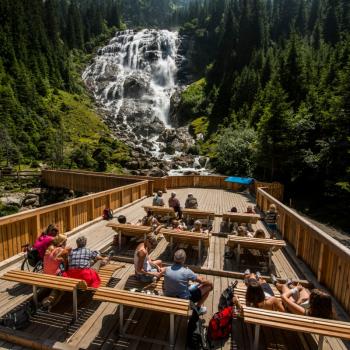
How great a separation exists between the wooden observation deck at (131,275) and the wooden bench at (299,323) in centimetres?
78

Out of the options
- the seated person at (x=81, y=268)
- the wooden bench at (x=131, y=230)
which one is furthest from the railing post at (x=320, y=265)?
the seated person at (x=81, y=268)

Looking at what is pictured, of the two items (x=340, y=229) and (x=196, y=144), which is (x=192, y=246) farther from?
(x=196, y=144)

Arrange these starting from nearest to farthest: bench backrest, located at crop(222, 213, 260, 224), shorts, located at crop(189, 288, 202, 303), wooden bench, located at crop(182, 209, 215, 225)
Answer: shorts, located at crop(189, 288, 202, 303), bench backrest, located at crop(222, 213, 260, 224), wooden bench, located at crop(182, 209, 215, 225)

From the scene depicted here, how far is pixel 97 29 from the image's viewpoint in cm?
10025

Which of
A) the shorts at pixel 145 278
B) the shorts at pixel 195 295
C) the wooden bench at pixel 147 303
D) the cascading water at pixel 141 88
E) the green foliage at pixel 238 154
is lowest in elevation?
the shorts at pixel 145 278

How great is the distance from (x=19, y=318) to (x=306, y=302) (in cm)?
497

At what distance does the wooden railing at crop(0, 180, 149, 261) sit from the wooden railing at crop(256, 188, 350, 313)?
7.81 metres

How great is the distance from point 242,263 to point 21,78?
58456 millimetres

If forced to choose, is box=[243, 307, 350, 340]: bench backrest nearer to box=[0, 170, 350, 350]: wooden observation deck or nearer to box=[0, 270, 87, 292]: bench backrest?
box=[0, 170, 350, 350]: wooden observation deck

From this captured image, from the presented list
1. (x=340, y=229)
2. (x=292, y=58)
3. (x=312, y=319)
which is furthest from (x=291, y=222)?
(x=292, y=58)

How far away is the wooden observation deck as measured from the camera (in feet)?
13.5

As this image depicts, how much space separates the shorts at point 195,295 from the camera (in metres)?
4.70

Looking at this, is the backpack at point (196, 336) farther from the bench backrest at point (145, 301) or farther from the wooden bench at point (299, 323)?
the wooden bench at point (299, 323)

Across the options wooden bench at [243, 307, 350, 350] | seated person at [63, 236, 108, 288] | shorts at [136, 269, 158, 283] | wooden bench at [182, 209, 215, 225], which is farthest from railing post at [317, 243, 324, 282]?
seated person at [63, 236, 108, 288]
